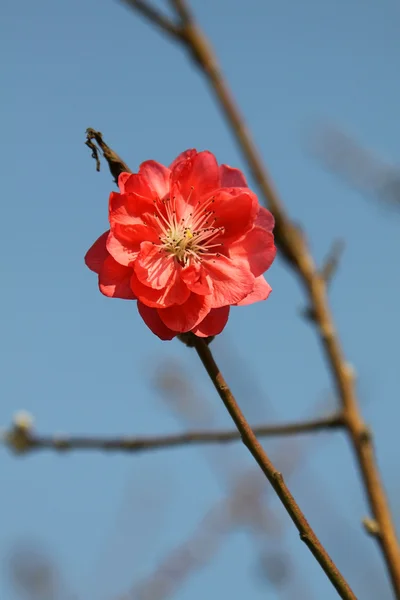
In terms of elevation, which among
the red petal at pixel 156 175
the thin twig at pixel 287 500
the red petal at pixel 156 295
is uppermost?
the red petal at pixel 156 175

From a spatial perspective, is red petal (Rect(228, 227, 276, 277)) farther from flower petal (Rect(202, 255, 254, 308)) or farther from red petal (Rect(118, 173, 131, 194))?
red petal (Rect(118, 173, 131, 194))

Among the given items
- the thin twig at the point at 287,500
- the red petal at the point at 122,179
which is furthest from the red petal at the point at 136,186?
the thin twig at the point at 287,500

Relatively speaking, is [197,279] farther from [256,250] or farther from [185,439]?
[185,439]

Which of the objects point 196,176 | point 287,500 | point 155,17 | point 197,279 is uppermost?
point 155,17

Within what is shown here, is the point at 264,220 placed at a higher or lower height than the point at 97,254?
higher

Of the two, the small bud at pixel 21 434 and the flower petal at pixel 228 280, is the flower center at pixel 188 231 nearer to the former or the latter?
the flower petal at pixel 228 280

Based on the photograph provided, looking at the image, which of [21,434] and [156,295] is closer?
[156,295]

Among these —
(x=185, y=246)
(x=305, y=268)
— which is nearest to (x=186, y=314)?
(x=185, y=246)
